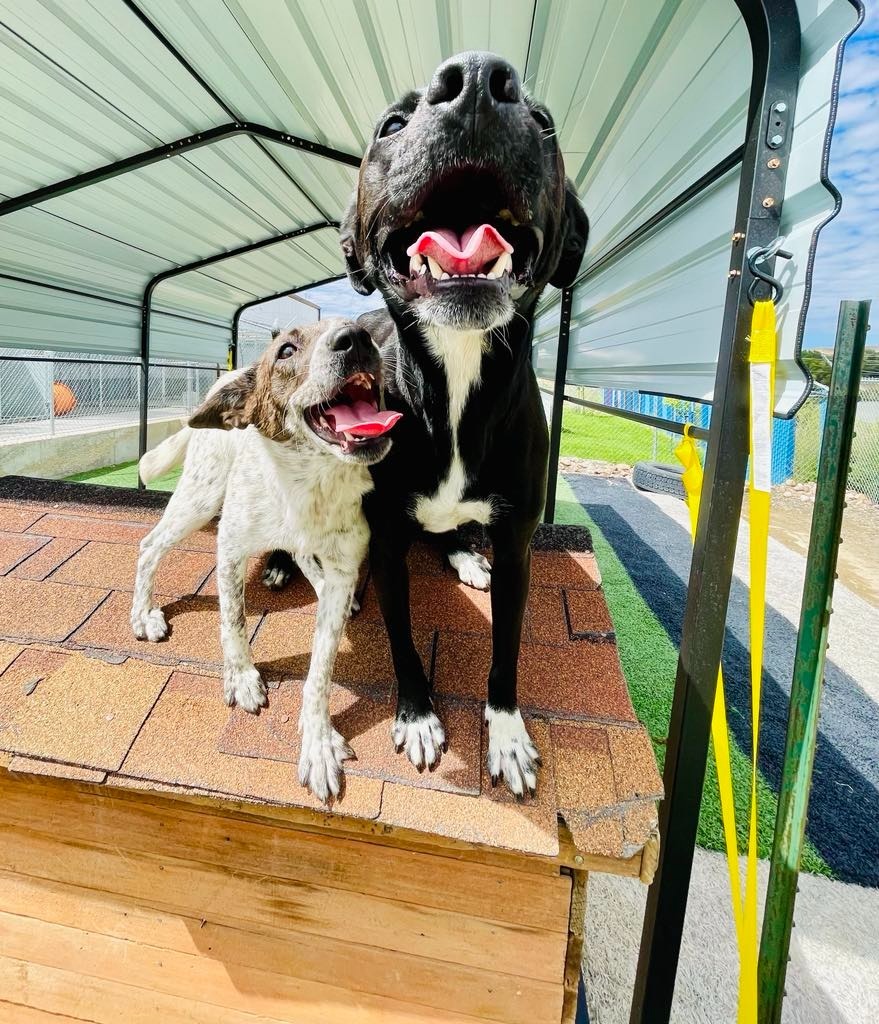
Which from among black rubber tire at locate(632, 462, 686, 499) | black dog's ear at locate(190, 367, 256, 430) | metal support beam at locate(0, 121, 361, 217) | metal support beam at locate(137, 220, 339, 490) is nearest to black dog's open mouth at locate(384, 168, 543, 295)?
black dog's ear at locate(190, 367, 256, 430)

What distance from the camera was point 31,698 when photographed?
5.31ft

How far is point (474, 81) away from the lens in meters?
1.04

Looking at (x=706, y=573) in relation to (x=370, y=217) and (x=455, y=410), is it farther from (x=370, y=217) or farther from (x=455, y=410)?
(x=370, y=217)

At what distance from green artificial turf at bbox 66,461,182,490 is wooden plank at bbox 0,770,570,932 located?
6.28 metres

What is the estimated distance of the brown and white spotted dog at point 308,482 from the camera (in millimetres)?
1444

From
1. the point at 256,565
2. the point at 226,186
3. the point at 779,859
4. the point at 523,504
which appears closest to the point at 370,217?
the point at 523,504

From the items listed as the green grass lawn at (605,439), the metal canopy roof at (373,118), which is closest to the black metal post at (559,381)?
the metal canopy roof at (373,118)

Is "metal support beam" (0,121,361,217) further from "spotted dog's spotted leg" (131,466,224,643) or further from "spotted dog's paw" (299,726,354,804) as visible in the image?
"spotted dog's paw" (299,726,354,804)

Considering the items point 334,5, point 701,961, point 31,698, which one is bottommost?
point 701,961

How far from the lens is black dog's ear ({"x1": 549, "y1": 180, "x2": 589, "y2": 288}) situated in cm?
156

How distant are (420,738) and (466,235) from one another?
50.7 inches

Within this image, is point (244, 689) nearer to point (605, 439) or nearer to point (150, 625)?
point (150, 625)

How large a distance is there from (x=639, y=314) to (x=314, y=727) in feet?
7.12

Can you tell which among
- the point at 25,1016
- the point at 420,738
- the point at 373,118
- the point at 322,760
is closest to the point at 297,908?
the point at 322,760
